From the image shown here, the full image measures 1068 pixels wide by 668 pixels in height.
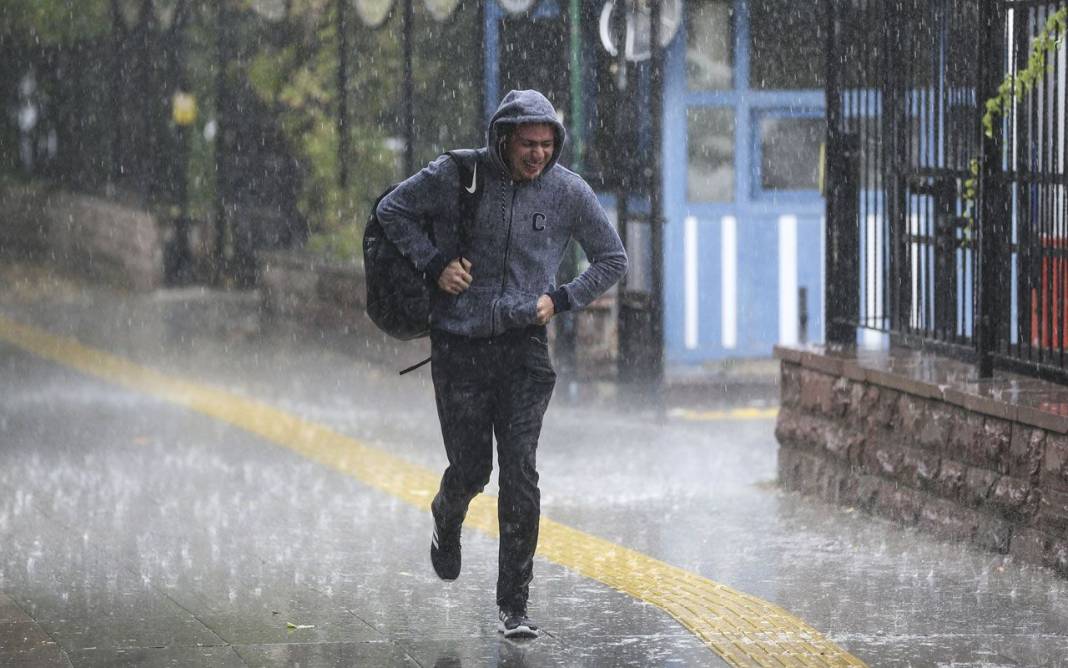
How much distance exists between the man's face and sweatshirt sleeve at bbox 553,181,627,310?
0.25m

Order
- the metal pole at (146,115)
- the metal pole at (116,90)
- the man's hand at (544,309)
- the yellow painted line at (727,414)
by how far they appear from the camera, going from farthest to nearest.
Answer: the metal pole at (116,90)
the metal pole at (146,115)
the yellow painted line at (727,414)
the man's hand at (544,309)

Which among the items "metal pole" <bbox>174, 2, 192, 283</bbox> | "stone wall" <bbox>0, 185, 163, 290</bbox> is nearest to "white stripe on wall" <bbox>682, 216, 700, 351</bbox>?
"stone wall" <bbox>0, 185, 163, 290</bbox>

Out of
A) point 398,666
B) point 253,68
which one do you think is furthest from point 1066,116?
point 253,68

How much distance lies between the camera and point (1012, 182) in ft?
28.8

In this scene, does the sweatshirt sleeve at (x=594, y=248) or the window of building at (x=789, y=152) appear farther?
the window of building at (x=789, y=152)

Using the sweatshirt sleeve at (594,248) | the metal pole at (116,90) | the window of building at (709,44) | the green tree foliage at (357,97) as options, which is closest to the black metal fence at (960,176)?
the sweatshirt sleeve at (594,248)

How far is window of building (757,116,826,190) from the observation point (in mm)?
15555

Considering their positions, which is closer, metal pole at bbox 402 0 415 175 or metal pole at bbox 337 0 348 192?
metal pole at bbox 402 0 415 175

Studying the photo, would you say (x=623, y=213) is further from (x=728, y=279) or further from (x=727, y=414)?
(x=728, y=279)

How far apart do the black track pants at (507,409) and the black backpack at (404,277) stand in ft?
0.46

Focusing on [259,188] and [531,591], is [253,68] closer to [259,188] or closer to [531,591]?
[259,188]

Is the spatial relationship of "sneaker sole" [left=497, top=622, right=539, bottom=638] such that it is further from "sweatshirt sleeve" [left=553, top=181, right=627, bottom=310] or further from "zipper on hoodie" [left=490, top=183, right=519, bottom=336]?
"sweatshirt sleeve" [left=553, top=181, right=627, bottom=310]

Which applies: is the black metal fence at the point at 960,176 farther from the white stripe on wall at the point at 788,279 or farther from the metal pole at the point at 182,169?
the metal pole at the point at 182,169

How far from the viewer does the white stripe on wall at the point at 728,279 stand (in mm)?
15641
